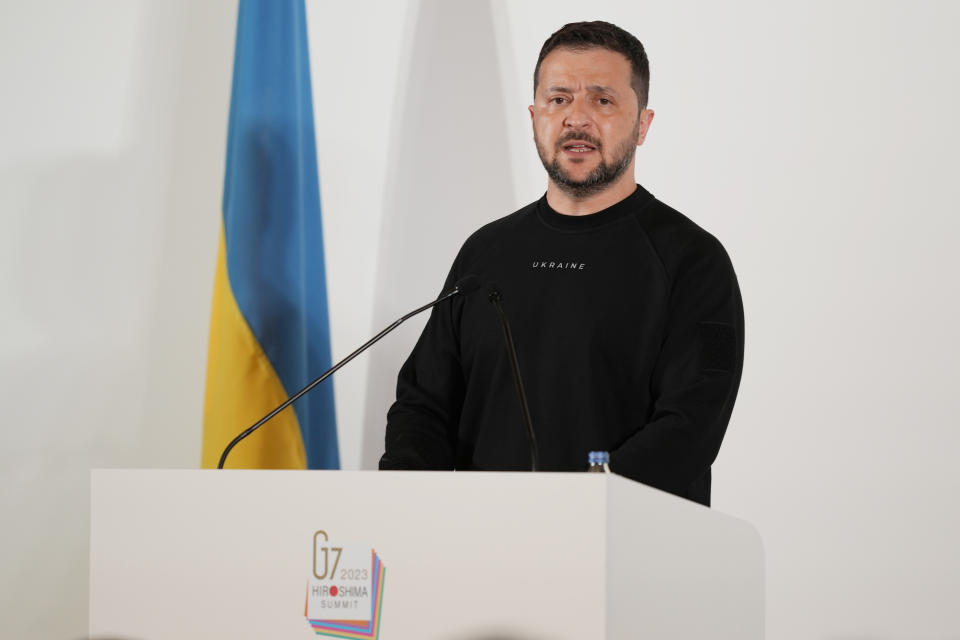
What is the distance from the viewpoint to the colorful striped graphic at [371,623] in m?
1.40

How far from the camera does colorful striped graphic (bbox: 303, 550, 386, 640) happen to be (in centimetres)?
140

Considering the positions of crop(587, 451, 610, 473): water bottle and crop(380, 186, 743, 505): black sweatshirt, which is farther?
crop(380, 186, 743, 505): black sweatshirt

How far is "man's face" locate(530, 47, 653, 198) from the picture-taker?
8.57 ft

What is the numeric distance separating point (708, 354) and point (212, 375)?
1.34 metres

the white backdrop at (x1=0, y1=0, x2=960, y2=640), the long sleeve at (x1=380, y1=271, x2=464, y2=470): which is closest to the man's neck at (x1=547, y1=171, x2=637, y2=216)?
the white backdrop at (x1=0, y1=0, x2=960, y2=640)

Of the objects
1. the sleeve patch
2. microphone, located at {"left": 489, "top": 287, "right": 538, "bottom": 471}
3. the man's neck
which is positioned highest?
the man's neck

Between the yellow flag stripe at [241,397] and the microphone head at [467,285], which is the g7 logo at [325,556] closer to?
the microphone head at [467,285]

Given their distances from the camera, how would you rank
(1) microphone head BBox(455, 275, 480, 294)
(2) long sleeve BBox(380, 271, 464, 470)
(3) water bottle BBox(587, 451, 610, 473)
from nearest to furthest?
(3) water bottle BBox(587, 451, 610, 473)
(1) microphone head BBox(455, 275, 480, 294)
(2) long sleeve BBox(380, 271, 464, 470)

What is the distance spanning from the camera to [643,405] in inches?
94.2

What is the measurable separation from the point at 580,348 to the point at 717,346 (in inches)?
12.6

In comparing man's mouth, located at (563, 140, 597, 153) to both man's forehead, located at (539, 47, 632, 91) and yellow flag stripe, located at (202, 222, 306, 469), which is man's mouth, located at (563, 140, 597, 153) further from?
yellow flag stripe, located at (202, 222, 306, 469)

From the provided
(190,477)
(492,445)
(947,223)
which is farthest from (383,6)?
(190,477)

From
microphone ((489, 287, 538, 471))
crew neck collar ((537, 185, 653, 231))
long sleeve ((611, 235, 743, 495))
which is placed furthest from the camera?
crew neck collar ((537, 185, 653, 231))

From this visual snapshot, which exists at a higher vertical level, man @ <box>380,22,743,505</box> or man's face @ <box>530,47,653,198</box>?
man's face @ <box>530,47,653,198</box>
